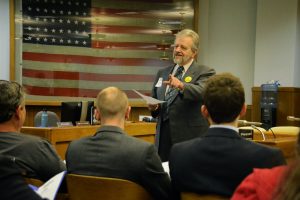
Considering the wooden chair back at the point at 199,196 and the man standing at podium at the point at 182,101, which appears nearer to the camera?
the wooden chair back at the point at 199,196

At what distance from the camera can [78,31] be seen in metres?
6.54

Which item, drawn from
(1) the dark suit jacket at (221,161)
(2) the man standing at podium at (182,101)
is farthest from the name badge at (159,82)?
(1) the dark suit jacket at (221,161)

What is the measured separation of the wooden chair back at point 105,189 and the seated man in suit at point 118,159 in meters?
0.10

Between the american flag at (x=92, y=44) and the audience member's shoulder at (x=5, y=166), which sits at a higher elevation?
the american flag at (x=92, y=44)

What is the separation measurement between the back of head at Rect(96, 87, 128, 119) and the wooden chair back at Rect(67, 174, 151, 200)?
390 mm

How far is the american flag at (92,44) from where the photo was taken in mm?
6320

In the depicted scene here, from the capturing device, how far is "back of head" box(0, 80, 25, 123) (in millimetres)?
2074

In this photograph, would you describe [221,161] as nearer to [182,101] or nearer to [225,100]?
[225,100]

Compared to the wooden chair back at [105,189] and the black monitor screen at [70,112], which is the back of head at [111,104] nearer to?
the wooden chair back at [105,189]

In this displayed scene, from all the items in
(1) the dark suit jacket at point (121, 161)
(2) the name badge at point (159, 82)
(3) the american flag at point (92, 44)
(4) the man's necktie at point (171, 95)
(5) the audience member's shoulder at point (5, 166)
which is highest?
(3) the american flag at point (92, 44)

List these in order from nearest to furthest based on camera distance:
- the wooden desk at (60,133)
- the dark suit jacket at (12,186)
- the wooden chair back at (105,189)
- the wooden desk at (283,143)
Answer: the wooden desk at (283,143) < the dark suit jacket at (12,186) < the wooden chair back at (105,189) < the wooden desk at (60,133)

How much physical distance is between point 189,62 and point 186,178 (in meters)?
1.63

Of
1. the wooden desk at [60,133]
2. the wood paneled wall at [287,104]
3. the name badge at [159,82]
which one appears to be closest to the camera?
the name badge at [159,82]

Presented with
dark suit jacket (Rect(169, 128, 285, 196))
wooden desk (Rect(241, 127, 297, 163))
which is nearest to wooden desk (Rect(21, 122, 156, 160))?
wooden desk (Rect(241, 127, 297, 163))
